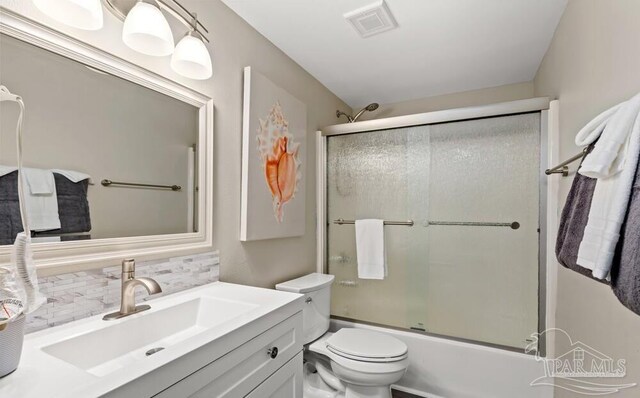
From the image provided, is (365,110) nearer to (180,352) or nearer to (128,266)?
(128,266)

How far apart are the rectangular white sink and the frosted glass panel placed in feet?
4.63

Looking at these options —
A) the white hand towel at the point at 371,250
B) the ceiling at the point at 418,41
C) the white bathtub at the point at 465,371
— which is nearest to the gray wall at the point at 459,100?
the ceiling at the point at 418,41

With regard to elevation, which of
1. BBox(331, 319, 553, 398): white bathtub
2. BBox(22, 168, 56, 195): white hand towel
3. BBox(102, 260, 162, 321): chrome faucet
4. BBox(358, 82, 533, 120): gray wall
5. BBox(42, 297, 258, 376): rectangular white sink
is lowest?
BBox(331, 319, 553, 398): white bathtub

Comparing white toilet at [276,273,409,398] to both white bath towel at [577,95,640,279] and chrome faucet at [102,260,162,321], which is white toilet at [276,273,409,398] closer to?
chrome faucet at [102,260,162,321]

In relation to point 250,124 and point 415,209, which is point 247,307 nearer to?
point 250,124

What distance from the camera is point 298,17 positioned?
165 cm

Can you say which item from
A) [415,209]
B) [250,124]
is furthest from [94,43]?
[415,209]

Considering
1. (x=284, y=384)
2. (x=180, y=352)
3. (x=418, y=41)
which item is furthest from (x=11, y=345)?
(x=418, y=41)

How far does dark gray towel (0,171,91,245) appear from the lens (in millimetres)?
805

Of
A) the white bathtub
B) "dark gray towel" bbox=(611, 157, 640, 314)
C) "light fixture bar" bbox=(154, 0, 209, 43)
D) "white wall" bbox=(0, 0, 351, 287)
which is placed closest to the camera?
"dark gray towel" bbox=(611, 157, 640, 314)

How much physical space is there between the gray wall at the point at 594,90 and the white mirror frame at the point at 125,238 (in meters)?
1.53

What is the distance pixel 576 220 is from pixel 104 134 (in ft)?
4.92

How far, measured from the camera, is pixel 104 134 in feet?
3.48

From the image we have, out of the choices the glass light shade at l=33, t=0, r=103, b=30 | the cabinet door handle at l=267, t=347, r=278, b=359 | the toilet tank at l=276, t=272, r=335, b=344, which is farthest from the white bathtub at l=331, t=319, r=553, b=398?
the glass light shade at l=33, t=0, r=103, b=30
